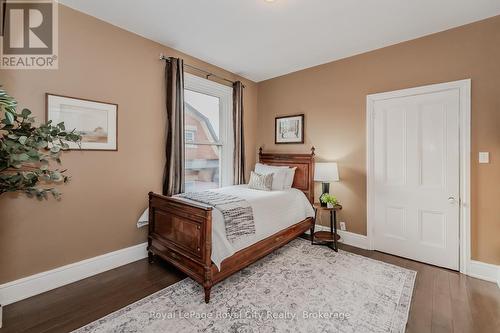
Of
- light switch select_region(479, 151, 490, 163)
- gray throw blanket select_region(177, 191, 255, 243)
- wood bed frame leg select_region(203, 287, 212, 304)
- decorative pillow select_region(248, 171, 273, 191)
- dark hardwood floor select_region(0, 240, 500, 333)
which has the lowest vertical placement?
dark hardwood floor select_region(0, 240, 500, 333)

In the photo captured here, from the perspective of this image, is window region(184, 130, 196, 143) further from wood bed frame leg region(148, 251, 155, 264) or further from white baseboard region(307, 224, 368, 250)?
white baseboard region(307, 224, 368, 250)

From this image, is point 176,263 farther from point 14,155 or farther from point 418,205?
point 418,205

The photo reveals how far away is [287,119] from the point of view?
4223 millimetres

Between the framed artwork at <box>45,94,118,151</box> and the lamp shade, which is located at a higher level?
the framed artwork at <box>45,94,118,151</box>

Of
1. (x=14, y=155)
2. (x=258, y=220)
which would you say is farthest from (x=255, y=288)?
(x=14, y=155)

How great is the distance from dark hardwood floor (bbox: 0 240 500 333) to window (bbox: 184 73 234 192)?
1465 mm

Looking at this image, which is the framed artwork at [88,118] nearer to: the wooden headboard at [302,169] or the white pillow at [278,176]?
the white pillow at [278,176]

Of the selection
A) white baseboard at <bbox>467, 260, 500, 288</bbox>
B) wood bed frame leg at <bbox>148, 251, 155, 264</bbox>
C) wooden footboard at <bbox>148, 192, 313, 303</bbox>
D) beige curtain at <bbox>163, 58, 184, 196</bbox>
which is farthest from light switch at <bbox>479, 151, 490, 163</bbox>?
wood bed frame leg at <bbox>148, 251, 155, 264</bbox>

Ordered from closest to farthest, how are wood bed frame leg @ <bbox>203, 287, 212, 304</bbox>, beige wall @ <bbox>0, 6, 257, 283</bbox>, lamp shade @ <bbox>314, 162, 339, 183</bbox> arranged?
wood bed frame leg @ <bbox>203, 287, 212, 304</bbox> → beige wall @ <bbox>0, 6, 257, 283</bbox> → lamp shade @ <bbox>314, 162, 339, 183</bbox>

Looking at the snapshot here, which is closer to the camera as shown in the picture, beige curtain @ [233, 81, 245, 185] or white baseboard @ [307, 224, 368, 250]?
white baseboard @ [307, 224, 368, 250]

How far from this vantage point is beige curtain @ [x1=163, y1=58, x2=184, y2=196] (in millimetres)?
3150

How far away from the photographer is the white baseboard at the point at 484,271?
97.0 inches

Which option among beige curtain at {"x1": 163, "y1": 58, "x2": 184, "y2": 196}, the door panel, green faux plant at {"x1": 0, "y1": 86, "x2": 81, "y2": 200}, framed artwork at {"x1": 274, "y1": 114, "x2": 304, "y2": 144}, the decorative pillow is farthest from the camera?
framed artwork at {"x1": 274, "y1": 114, "x2": 304, "y2": 144}

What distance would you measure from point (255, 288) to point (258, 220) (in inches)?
27.6
